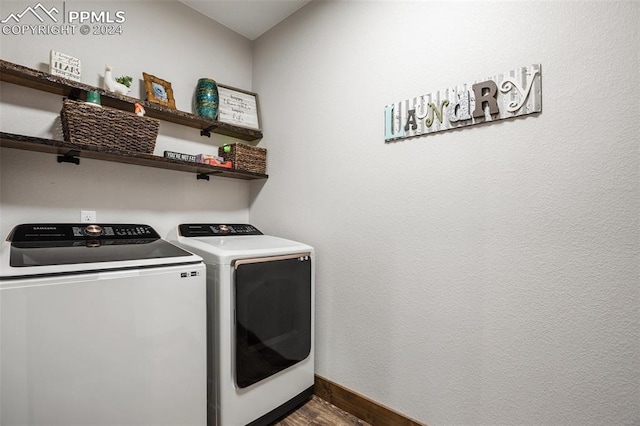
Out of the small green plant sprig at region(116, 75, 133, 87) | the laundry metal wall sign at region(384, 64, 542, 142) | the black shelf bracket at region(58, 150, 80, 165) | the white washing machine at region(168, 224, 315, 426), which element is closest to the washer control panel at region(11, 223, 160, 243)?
the white washing machine at region(168, 224, 315, 426)

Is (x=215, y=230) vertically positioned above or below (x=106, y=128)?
below

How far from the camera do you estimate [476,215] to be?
1383 millimetres

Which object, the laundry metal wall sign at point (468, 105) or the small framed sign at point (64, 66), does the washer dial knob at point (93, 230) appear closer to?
the small framed sign at point (64, 66)

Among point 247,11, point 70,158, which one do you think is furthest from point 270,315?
point 247,11

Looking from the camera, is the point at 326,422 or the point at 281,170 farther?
the point at 281,170

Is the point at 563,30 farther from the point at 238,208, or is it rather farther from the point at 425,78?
the point at 238,208

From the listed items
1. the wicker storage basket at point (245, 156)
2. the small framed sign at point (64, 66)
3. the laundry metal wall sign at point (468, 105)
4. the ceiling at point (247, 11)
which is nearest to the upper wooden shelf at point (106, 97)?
the small framed sign at point (64, 66)

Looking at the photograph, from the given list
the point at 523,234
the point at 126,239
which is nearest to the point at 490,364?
the point at 523,234

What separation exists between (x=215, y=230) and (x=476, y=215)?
1.65 meters

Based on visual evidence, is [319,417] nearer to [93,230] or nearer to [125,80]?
[93,230]

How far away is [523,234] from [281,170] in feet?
5.26

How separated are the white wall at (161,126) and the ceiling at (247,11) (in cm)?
8

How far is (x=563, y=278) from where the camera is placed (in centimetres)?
117

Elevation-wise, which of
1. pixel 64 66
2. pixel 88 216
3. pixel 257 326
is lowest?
pixel 257 326
